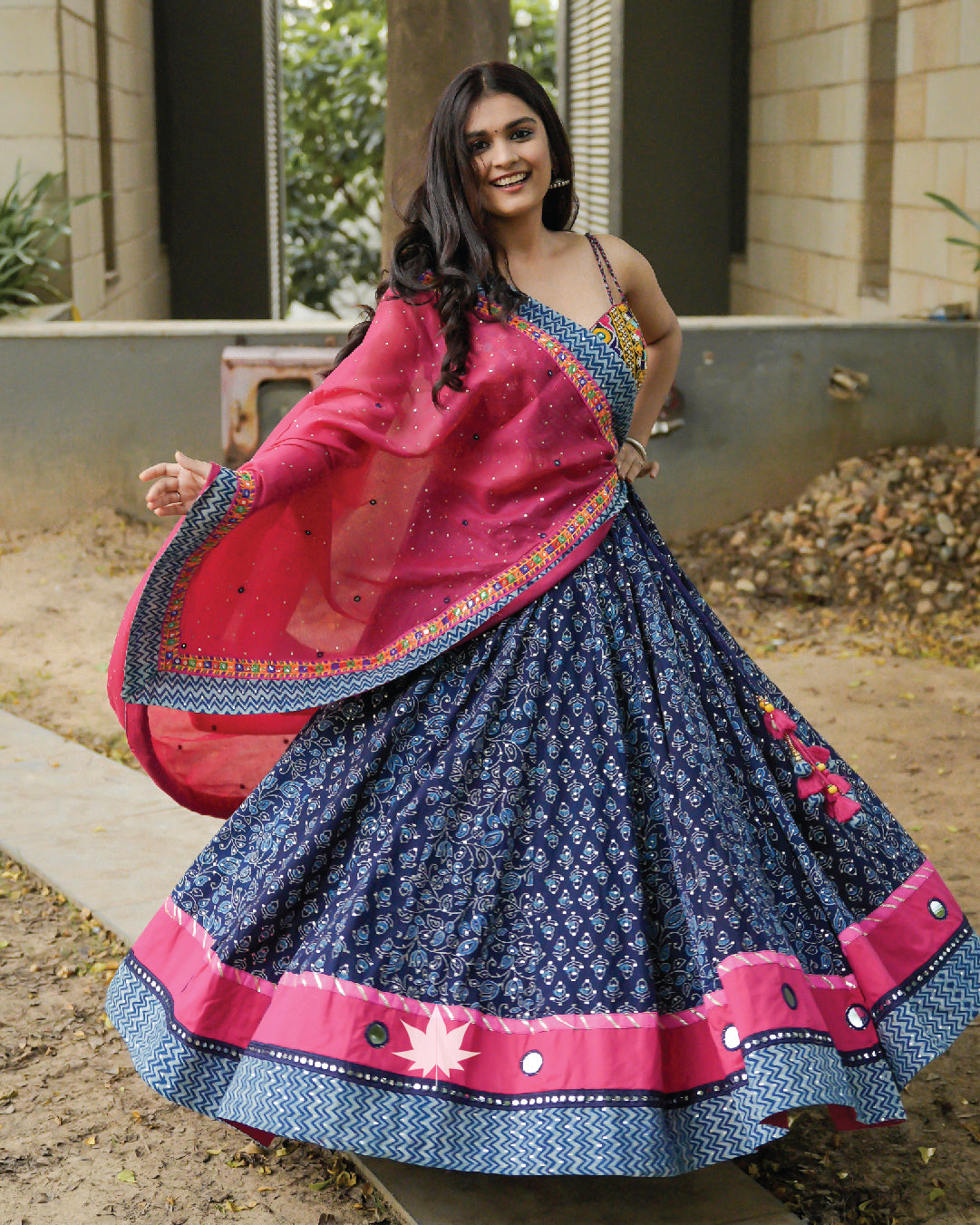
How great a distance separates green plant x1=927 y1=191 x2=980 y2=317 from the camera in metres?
6.16

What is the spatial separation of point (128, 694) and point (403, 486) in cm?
53

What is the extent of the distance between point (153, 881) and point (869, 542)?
3624 millimetres

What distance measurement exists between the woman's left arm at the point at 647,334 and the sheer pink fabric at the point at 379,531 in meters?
0.24

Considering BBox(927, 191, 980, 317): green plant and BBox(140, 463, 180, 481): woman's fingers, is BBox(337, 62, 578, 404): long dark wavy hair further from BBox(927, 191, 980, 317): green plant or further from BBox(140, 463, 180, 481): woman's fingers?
BBox(927, 191, 980, 317): green plant

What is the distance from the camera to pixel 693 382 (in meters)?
6.16

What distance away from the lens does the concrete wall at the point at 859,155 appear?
659 cm

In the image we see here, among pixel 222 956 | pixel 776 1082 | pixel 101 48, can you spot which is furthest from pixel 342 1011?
pixel 101 48

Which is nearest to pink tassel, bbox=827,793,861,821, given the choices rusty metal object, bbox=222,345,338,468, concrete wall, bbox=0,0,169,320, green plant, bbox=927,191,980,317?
rusty metal object, bbox=222,345,338,468

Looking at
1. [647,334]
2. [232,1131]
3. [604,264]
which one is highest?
[604,264]

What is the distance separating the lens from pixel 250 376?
5836 mm

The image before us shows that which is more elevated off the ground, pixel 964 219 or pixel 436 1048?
pixel 964 219

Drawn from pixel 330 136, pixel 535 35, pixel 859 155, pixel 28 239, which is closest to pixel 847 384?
pixel 859 155

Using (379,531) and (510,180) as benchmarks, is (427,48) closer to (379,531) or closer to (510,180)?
(510,180)

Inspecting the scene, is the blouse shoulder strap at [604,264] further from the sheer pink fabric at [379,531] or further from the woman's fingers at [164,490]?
the woman's fingers at [164,490]
